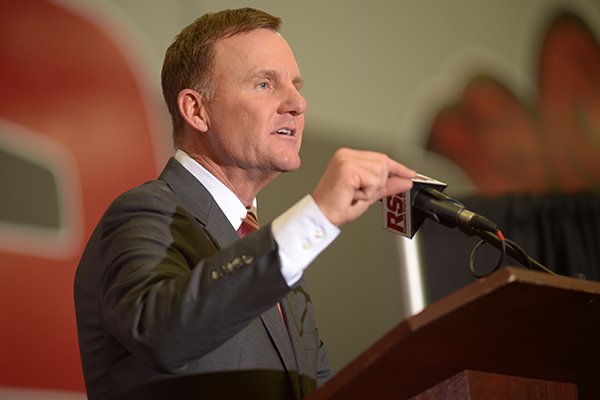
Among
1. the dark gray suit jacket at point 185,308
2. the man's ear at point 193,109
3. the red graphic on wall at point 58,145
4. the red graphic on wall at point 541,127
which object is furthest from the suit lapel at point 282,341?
the red graphic on wall at point 541,127

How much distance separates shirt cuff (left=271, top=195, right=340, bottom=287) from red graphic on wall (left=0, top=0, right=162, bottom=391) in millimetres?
1525

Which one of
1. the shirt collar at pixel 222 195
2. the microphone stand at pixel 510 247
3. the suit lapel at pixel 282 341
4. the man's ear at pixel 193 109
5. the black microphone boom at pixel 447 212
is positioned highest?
the man's ear at pixel 193 109

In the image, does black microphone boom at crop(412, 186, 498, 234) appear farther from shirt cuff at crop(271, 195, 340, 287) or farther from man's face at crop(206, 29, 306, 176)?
man's face at crop(206, 29, 306, 176)

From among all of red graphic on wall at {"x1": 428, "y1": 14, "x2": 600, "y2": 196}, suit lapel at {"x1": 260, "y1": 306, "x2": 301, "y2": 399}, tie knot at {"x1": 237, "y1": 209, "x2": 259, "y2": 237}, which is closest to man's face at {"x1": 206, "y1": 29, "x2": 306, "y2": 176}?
tie knot at {"x1": 237, "y1": 209, "x2": 259, "y2": 237}

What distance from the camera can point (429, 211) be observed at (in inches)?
64.8

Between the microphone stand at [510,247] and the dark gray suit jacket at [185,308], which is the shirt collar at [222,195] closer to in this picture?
the dark gray suit jacket at [185,308]

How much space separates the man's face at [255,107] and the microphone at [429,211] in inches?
17.3

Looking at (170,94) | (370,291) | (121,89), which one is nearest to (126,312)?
(170,94)

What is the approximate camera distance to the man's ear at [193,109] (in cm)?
219

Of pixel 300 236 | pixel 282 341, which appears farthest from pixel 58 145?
pixel 300 236

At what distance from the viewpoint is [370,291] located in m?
3.89

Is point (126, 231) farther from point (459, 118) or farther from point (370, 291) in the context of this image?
point (459, 118)

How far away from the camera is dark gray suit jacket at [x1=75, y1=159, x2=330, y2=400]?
1.40 m

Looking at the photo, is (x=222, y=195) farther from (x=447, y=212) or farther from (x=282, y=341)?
(x=447, y=212)
